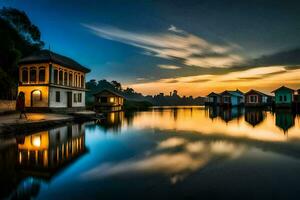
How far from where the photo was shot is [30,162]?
882 centimetres

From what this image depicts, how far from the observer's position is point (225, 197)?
226 inches

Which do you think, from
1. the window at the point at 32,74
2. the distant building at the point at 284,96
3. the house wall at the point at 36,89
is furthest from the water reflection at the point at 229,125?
the distant building at the point at 284,96

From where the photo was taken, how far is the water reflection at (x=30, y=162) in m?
6.28

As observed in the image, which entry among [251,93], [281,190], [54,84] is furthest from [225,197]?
[251,93]

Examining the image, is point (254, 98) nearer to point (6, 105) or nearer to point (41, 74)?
point (41, 74)

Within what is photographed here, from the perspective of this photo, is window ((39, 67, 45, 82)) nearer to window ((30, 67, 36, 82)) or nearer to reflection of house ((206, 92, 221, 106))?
window ((30, 67, 36, 82))

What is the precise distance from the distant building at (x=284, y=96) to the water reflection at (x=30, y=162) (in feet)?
191

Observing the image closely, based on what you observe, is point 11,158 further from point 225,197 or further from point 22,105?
point 22,105

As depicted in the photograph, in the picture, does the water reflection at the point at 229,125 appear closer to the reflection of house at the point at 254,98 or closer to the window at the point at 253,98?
the reflection of house at the point at 254,98

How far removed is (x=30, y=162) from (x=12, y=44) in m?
35.3

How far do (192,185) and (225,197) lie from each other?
1116 mm

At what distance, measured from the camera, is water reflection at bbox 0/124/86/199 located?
20.6ft

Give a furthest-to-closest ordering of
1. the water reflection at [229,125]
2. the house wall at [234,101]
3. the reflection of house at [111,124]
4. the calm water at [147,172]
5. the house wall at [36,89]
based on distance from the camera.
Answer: the house wall at [234,101] < the house wall at [36,89] < the reflection of house at [111,124] < the water reflection at [229,125] < the calm water at [147,172]

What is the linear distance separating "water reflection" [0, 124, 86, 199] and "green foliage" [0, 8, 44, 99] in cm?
2293
